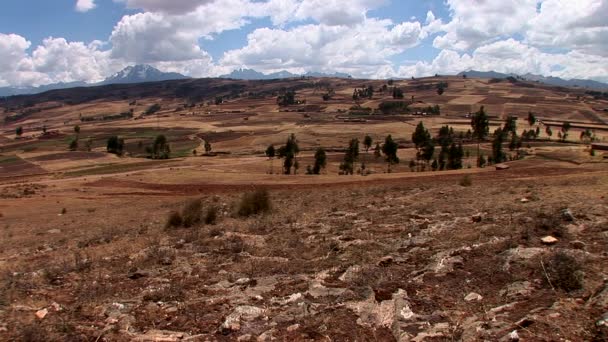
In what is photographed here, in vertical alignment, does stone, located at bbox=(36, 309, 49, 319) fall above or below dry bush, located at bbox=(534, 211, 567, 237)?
below

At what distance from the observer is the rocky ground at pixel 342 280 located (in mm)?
9102

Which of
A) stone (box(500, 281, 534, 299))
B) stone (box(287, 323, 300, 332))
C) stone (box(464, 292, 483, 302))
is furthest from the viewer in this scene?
stone (box(464, 292, 483, 302))

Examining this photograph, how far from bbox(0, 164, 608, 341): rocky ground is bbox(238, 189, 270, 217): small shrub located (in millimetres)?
3944

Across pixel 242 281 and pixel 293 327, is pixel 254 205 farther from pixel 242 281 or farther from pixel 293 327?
pixel 293 327

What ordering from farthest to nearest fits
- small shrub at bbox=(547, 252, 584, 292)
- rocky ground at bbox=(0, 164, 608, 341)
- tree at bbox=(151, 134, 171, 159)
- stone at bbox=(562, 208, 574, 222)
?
1. tree at bbox=(151, 134, 171, 159)
2. stone at bbox=(562, 208, 574, 222)
3. small shrub at bbox=(547, 252, 584, 292)
4. rocky ground at bbox=(0, 164, 608, 341)

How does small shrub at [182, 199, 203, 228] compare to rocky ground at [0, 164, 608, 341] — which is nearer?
rocky ground at [0, 164, 608, 341]

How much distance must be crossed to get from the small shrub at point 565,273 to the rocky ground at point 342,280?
0.03 metres

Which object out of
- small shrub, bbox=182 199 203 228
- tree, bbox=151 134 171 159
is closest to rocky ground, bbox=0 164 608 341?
small shrub, bbox=182 199 203 228

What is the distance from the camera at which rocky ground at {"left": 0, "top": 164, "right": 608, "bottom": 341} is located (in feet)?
29.9

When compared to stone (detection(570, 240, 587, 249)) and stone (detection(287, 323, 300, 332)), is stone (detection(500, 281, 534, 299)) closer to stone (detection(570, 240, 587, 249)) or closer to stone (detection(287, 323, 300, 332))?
stone (detection(570, 240, 587, 249))

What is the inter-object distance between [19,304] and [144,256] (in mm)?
5241

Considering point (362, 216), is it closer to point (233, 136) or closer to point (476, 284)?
point (476, 284)

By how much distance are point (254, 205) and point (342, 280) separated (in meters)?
13.6

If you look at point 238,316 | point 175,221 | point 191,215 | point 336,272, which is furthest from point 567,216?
point 175,221
